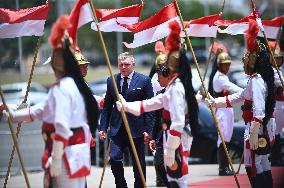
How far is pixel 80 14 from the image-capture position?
12.2 metres

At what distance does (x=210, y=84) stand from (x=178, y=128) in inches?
271

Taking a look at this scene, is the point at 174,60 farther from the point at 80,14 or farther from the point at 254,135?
the point at 254,135

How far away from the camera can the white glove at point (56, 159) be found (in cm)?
1021

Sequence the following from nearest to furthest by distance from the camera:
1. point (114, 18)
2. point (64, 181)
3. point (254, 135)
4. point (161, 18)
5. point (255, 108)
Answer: point (64, 181), point (255, 108), point (254, 135), point (161, 18), point (114, 18)

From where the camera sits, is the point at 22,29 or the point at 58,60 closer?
the point at 58,60

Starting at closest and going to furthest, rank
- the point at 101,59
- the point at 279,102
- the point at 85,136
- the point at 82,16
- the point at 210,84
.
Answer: the point at 85,136
the point at 82,16
the point at 279,102
the point at 210,84
the point at 101,59

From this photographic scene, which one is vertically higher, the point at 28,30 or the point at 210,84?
the point at 28,30

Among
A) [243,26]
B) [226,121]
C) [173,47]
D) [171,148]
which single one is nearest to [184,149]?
[171,148]

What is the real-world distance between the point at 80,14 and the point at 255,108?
262cm

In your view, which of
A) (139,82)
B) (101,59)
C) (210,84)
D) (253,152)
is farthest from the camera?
(101,59)

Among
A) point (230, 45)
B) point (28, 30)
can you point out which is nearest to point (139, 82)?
point (28, 30)

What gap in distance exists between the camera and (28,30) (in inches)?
540

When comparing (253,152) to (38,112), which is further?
(253,152)

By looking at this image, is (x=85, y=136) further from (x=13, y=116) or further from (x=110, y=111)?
(x=110, y=111)
